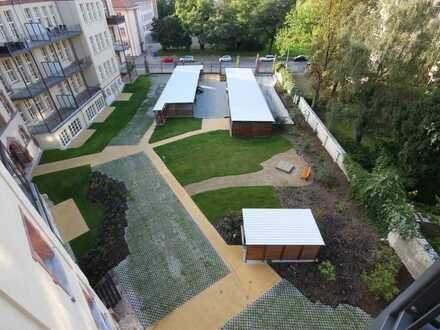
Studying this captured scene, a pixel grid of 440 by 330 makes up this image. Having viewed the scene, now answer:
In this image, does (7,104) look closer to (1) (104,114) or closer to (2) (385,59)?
(1) (104,114)

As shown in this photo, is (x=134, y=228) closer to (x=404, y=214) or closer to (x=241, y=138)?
(x=241, y=138)

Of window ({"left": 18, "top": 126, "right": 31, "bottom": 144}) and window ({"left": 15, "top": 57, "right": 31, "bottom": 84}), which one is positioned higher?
window ({"left": 15, "top": 57, "right": 31, "bottom": 84})

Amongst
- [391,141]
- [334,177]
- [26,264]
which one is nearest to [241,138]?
[334,177]

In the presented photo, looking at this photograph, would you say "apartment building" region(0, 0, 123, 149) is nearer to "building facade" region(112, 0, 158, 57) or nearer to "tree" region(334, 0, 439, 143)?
"building facade" region(112, 0, 158, 57)

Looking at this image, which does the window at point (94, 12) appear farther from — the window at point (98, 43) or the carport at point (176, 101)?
the carport at point (176, 101)

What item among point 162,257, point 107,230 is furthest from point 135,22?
point 162,257

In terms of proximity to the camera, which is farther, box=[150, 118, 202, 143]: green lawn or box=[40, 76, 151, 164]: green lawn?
box=[150, 118, 202, 143]: green lawn

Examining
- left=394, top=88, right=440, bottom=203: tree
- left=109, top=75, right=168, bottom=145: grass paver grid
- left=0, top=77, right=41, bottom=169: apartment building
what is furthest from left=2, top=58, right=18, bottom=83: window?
left=394, top=88, right=440, bottom=203: tree

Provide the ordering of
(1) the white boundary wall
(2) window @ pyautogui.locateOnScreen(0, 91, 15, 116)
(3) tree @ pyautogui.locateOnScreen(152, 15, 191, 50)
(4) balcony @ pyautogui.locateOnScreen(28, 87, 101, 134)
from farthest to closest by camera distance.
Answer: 1. (3) tree @ pyautogui.locateOnScreen(152, 15, 191, 50)
2. (4) balcony @ pyautogui.locateOnScreen(28, 87, 101, 134)
3. (1) the white boundary wall
4. (2) window @ pyautogui.locateOnScreen(0, 91, 15, 116)
